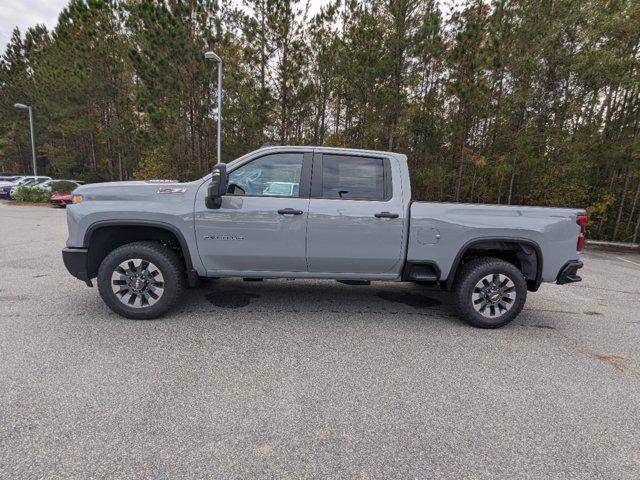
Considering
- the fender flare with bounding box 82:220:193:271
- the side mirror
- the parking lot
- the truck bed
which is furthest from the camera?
the truck bed

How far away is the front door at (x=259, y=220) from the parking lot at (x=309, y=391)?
2.24 feet

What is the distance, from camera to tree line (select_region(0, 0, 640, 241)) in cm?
1295

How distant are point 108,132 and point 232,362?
24.2m

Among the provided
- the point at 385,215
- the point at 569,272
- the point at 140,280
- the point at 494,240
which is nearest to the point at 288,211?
the point at 385,215

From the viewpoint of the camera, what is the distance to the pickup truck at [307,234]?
3.80 m

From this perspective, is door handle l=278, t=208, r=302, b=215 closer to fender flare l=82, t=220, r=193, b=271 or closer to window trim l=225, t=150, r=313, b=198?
window trim l=225, t=150, r=313, b=198

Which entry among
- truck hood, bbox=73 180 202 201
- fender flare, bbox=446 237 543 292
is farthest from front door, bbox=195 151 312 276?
fender flare, bbox=446 237 543 292

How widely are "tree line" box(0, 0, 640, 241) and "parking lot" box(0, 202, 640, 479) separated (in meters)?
11.7

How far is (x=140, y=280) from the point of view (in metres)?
3.89

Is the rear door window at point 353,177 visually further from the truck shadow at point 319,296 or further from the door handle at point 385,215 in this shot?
the truck shadow at point 319,296

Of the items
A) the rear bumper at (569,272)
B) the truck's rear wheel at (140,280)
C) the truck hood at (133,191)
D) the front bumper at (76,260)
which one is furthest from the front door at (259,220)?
the rear bumper at (569,272)

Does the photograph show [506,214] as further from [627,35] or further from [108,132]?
[108,132]

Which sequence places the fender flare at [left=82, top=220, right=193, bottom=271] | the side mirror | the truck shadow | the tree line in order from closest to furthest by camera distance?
1. the side mirror
2. the fender flare at [left=82, top=220, right=193, bottom=271]
3. the truck shadow
4. the tree line

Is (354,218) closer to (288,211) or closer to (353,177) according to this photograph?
(353,177)
